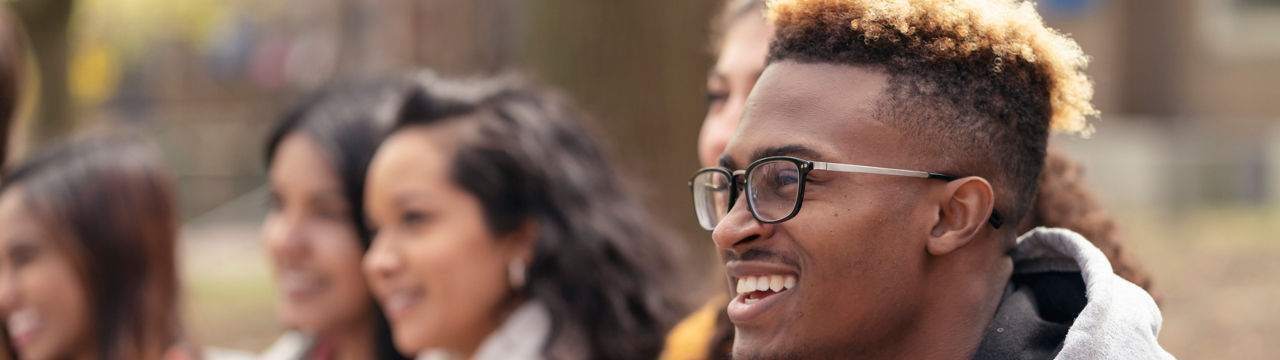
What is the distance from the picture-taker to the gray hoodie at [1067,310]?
201cm

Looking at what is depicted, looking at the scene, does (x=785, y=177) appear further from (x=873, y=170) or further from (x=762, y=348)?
(x=762, y=348)

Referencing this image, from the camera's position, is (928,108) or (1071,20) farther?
(1071,20)

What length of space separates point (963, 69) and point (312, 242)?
2852mm

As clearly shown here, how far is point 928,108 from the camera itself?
2088mm

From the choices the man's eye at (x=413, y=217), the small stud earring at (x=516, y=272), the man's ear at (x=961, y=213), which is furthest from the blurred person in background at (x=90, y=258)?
the man's ear at (x=961, y=213)

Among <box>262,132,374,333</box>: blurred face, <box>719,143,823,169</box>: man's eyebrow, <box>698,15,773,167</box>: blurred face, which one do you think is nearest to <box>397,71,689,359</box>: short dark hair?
<box>262,132,374,333</box>: blurred face

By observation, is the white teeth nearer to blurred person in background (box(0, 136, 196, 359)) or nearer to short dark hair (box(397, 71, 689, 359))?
short dark hair (box(397, 71, 689, 359))

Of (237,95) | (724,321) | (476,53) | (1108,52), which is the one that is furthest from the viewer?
(237,95)

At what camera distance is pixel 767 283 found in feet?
7.13

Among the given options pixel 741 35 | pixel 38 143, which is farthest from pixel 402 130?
pixel 38 143

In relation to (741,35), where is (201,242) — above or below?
below

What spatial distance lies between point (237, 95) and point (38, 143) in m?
16.5

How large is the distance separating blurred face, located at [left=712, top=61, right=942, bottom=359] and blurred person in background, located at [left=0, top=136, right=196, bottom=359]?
3045 millimetres

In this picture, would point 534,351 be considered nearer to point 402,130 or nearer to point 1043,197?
point 402,130
